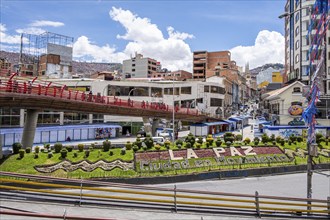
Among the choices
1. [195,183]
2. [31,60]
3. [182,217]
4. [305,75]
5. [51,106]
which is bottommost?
[195,183]

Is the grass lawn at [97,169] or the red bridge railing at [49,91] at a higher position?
the red bridge railing at [49,91]

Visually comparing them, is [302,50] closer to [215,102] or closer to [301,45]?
[301,45]

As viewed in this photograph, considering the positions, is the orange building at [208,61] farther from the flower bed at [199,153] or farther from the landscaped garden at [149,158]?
the flower bed at [199,153]

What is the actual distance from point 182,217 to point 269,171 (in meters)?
23.5

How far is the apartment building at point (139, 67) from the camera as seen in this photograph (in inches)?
5354

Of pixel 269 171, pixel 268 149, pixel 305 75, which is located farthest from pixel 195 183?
pixel 305 75

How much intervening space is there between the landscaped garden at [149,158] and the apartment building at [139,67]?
323 ft

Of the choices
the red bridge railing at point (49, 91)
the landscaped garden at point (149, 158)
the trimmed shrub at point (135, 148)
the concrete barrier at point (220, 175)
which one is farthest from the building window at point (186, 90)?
the concrete barrier at point (220, 175)

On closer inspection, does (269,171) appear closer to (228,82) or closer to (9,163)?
(9,163)

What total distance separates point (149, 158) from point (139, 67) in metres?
106

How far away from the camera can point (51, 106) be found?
38.9 m

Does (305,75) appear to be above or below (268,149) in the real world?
above

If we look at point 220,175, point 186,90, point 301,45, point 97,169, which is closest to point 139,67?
point 186,90

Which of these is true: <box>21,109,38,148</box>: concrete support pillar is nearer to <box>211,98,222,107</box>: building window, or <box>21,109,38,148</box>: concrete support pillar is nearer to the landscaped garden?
the landscaped garden
